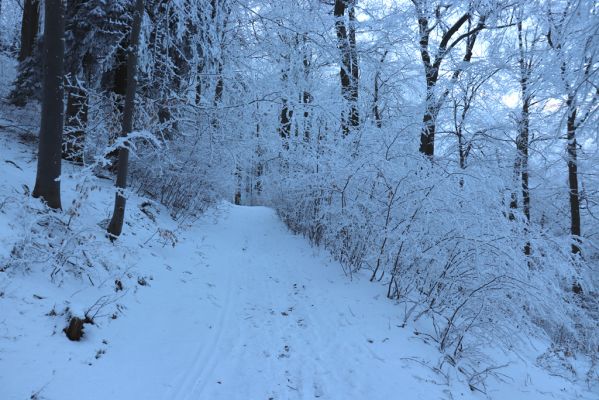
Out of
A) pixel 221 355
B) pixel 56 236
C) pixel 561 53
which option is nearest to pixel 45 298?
pixel 56 236

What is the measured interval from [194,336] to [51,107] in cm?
388

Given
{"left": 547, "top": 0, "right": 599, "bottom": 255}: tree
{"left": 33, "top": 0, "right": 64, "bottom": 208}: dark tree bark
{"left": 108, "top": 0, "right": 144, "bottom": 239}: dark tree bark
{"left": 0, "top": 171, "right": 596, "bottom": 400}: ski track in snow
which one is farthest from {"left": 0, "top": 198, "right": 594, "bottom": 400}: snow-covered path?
{"left": 547, "top": 0, "right": 599, "bottom": 255}: tree

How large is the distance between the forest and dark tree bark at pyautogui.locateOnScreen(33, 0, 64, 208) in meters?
0.02

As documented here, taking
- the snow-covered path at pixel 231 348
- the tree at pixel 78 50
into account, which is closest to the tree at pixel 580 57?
the snow-covered path at pixel 231 348

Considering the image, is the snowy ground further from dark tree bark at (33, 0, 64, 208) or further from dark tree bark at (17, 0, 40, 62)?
dark tree bark at (17, 0, 40, 62)

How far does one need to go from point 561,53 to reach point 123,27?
27.9 ft

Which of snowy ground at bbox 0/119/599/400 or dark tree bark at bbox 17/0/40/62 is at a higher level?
dark tree bark at bbox 17/0/40/62

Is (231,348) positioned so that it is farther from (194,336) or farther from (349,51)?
(349,51)

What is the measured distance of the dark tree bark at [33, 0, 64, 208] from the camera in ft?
17.2

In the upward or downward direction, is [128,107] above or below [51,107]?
above

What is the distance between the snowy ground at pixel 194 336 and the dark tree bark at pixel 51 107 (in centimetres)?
39

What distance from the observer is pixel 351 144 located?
8242mm

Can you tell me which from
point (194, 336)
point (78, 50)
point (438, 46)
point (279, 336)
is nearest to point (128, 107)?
point (78, 50)

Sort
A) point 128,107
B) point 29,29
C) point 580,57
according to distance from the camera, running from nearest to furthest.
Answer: point 580,57 → point 128,107 → point 29,29
